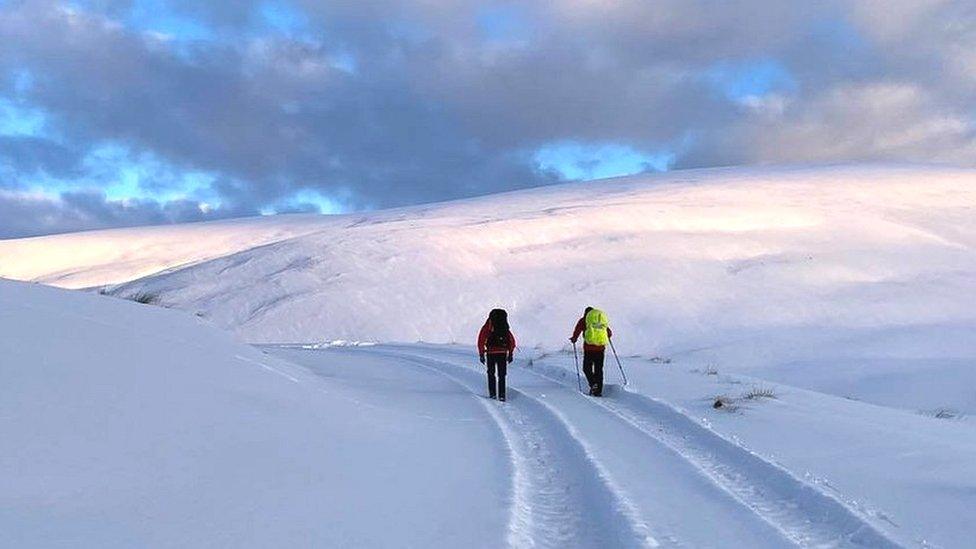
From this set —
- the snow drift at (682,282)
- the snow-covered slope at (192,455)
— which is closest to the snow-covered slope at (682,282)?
the snow drift at (682,282)

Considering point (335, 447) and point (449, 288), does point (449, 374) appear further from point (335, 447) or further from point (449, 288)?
point (449, 288)

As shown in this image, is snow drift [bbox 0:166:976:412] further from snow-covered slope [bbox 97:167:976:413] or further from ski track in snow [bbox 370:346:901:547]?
ski track in snow [bbox 370:346:901:547]

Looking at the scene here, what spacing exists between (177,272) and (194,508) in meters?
44.8

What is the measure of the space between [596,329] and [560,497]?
791 centimetres

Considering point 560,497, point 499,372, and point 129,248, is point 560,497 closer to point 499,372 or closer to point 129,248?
point 499,372

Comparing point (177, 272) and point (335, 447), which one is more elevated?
point (177, 272)

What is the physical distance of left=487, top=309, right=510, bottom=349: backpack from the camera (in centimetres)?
1328

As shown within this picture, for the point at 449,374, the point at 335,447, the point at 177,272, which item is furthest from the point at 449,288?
the point at 335,447

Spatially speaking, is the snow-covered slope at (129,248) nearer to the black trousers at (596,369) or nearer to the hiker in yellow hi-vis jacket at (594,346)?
the hiker in yellow hi-vis jacket at (594,346)

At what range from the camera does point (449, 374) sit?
1697 cm

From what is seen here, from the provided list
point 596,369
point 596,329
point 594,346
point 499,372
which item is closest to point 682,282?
point 596,329

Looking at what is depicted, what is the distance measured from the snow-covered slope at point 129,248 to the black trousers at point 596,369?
47018 millimetres

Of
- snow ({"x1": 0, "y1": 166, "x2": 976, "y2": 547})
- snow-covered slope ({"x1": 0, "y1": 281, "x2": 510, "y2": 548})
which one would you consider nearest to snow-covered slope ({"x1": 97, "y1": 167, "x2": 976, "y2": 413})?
snow ({"x1": 0, "y1": 166, "x2": 976, "y2": 547})

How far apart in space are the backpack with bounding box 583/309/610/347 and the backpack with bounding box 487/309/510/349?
54.7 inches
